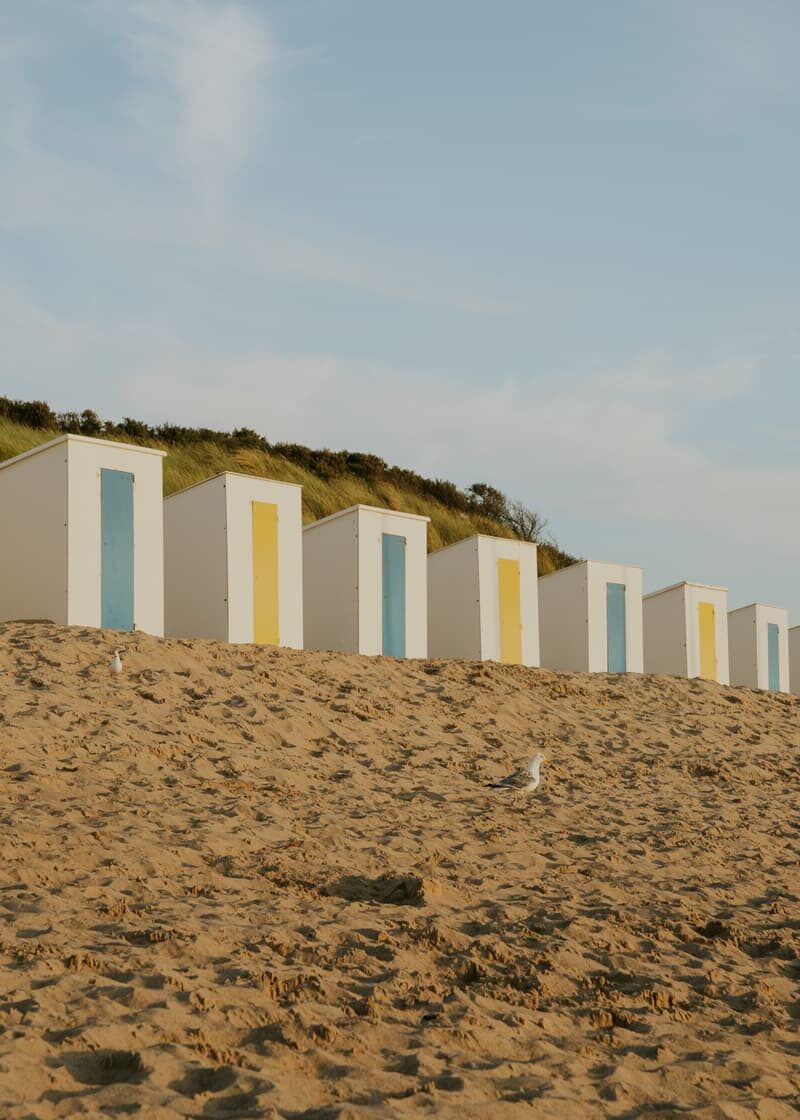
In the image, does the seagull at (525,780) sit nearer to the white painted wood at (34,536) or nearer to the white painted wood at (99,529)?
the white painted wood at (99,529)

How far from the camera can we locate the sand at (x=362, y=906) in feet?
14.6

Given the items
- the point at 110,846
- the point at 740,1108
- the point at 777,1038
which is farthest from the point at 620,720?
the point at 740,1108

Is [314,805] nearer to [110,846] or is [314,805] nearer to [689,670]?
[110,846]

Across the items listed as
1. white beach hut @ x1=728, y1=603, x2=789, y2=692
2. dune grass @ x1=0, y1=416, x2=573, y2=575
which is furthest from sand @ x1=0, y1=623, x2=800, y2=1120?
dune grass @ x1=0, y1=416, x2=573, y2=575

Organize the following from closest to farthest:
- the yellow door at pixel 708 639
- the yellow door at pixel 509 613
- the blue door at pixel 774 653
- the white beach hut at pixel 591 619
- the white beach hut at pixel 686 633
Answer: the yellow door at pixel 509 613 → the white beach hut at pixel 591 619 → the white beach hut at pixel 686 633 → the yellow door at pixel 708 639 → the blue door at pixel 774 653

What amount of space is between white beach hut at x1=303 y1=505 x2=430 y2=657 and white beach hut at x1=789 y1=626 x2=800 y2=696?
13.2m

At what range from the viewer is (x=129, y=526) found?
553 inches

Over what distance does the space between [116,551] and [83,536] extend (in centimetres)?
42

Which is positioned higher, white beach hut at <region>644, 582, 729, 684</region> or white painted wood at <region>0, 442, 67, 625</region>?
white painted wood at <region>0, 442, 67, 625</region>

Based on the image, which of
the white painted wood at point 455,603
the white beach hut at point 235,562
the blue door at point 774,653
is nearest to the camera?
the white beach hut at point 235,562

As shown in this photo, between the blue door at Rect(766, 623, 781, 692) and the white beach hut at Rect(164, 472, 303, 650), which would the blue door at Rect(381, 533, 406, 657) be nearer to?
the white beach hut at Rect(164, 472, 303, 650)

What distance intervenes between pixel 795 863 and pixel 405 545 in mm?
9440

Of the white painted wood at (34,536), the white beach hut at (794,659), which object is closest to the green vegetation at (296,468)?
the white beach hut at (794,659)

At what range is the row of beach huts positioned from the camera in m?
13.8
